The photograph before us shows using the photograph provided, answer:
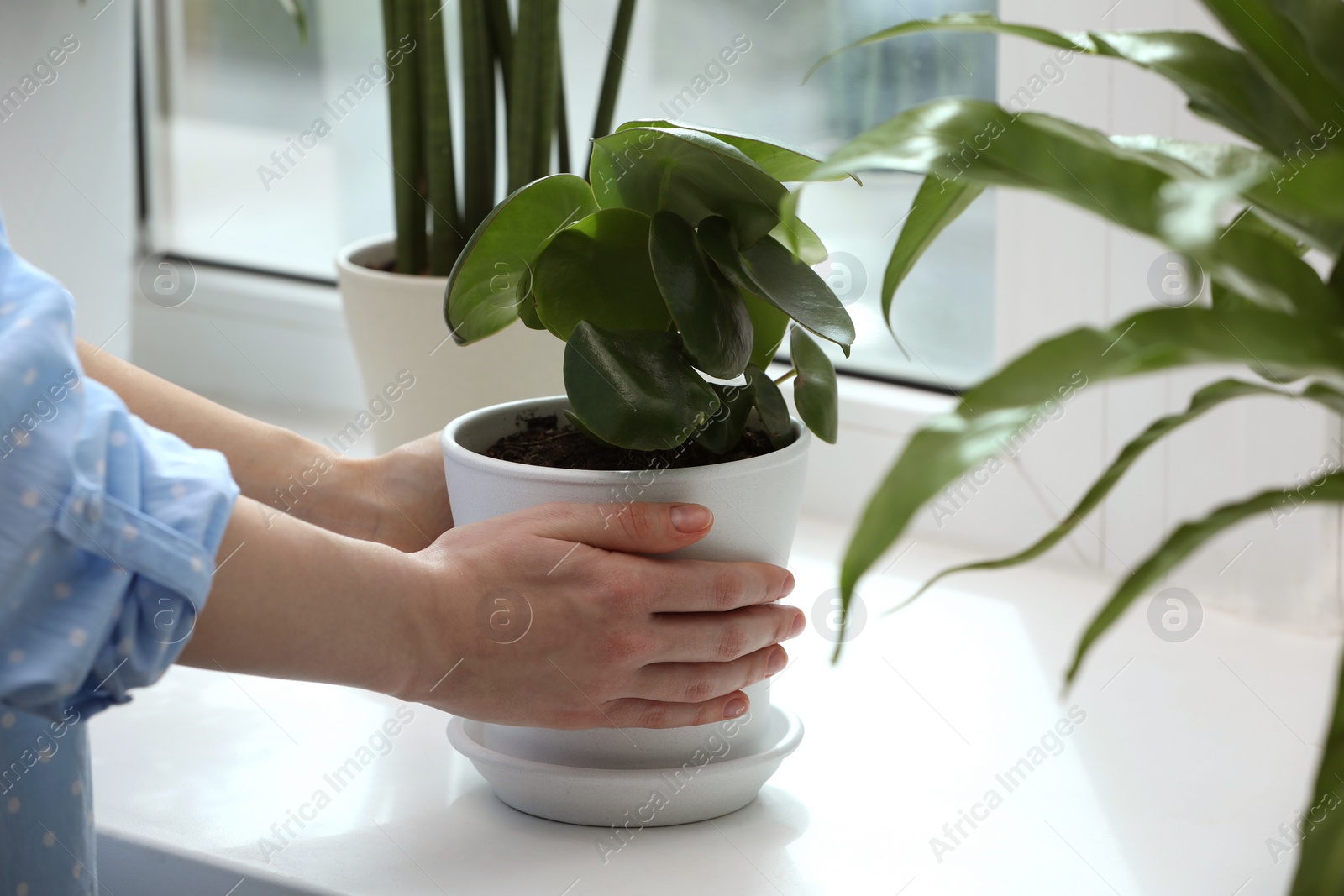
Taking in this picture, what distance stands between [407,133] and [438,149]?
38mm

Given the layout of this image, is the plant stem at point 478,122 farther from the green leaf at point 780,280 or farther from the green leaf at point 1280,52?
the green leaf at point 1280,52

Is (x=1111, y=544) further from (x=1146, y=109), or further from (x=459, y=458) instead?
(x=459, y=458)

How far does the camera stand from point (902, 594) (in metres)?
0.89

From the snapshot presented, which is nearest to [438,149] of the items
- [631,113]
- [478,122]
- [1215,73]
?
[478,122]

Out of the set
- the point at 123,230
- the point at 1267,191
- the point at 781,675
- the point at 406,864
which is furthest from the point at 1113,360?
the point at 123,230

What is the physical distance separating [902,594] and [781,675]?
0.14 metres

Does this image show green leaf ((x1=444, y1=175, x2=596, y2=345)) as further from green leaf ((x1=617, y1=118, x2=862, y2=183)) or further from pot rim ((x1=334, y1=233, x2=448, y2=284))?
pot rim ((x1=334, y1=233, x2=448, y2=284))

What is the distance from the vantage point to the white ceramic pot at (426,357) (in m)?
0.84

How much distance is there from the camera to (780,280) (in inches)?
19.7

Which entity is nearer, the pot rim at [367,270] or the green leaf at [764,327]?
the green leaf at [764,327]

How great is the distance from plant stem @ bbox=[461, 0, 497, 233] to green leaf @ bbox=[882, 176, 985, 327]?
0.53 metres

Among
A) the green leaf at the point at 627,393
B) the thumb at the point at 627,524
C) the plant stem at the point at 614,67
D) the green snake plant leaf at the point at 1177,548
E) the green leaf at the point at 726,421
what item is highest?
the plant stem at the point at 614,67

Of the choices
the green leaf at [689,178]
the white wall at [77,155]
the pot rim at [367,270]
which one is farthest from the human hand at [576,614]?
the white wall at [77,155]

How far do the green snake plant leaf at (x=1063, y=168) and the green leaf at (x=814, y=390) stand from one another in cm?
22
